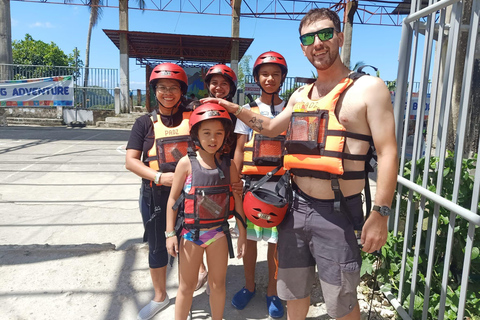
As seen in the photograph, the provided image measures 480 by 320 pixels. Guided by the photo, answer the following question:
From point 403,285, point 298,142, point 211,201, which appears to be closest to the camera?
point 298,142

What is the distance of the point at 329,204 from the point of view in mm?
2033

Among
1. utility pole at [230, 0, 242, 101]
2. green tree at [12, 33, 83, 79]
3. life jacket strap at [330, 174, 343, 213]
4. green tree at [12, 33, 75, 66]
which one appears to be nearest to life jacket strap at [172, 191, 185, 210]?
life jacket strap at [330, 174, 343, 213]

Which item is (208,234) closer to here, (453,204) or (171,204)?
(171,204)

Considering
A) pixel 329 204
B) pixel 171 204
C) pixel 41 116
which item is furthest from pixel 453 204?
pixel 41 116

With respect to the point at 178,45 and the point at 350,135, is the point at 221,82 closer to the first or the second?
the point at 350,135

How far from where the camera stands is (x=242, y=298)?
9.61 feet

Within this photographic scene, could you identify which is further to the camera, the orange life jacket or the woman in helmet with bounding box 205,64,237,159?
the woman in helmet with bounding box 205,64,237,159

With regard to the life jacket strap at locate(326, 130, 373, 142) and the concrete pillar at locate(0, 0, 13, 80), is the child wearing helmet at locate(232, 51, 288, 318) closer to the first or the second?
the life jacket strap at locate(326, 130, 373, 142)

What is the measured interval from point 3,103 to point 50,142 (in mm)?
7962

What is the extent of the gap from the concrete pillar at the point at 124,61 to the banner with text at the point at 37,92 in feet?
9.02

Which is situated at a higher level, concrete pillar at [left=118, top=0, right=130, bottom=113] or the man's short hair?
concrete pillar at [left=118, top=0, right=130, bottom=113]

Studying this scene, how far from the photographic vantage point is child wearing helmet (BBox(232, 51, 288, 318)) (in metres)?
2.75

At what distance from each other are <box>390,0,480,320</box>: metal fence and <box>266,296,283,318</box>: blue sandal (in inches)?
35.9

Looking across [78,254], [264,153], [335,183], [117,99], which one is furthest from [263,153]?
[117,99]
